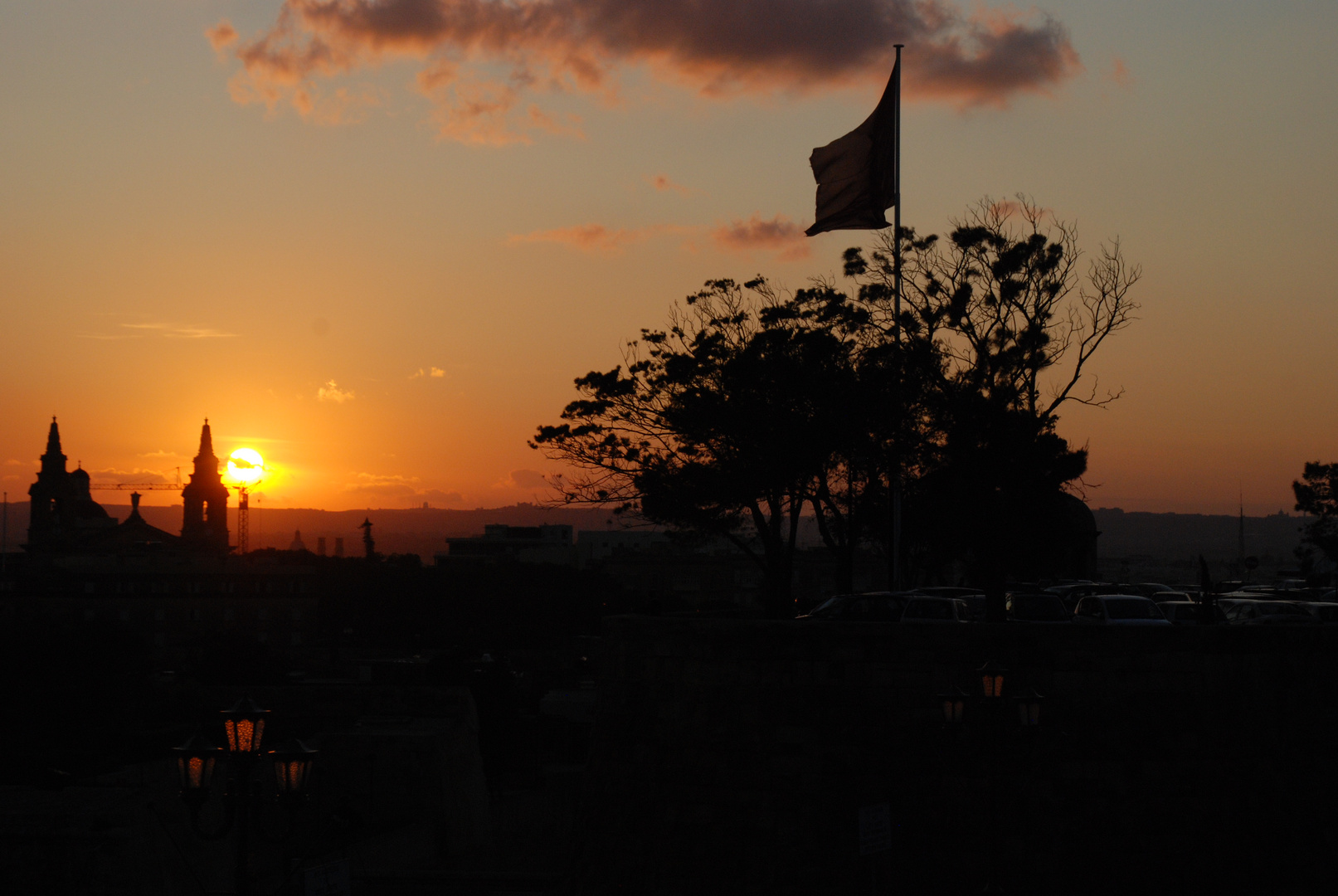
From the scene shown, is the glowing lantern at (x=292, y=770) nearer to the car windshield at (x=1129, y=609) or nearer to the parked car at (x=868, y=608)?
the parked car at (x=868, y=608)

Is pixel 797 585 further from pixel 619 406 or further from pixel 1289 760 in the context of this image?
pixel 1289 760

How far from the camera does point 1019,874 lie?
54.8ft

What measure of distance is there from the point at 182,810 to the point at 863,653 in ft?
63.4

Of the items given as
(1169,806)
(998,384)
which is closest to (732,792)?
(1169,806)

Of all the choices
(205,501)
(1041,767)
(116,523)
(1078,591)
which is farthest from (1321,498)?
(116,523)

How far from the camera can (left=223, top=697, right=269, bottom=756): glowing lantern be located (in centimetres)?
1277

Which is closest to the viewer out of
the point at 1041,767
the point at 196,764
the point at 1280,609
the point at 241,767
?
the point at 196,764

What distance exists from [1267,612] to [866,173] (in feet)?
35.6

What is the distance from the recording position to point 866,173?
26281mm

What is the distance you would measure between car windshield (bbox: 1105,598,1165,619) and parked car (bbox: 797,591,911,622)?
314cm

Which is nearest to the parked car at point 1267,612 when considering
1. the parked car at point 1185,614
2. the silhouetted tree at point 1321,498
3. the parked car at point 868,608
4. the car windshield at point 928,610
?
the parked car at point 1185,614

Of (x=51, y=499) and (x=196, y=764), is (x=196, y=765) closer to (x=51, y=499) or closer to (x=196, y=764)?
(x=196, y=764)

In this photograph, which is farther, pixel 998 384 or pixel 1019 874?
pixel 998 384

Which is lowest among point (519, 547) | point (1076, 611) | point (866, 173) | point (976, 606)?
point (519, 547)
